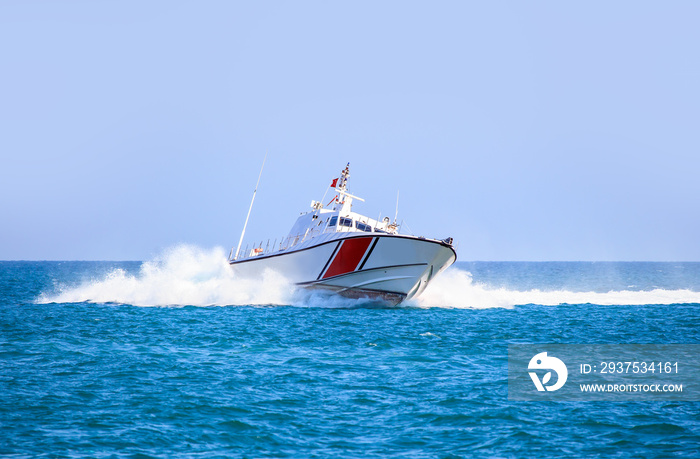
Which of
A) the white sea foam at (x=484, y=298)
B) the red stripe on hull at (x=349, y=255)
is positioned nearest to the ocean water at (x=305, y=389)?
the red stripe on hull at (x=349, y=255)

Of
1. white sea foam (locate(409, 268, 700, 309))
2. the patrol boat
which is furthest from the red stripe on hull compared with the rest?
white sea foam (locate(409, 268, 700, 309))

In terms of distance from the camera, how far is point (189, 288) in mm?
33719

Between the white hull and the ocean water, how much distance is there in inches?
40.9

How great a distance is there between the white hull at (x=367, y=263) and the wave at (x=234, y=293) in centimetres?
78

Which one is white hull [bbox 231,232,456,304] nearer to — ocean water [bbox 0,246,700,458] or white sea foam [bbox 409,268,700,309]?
ocean water [bbox 0,246,700,458]

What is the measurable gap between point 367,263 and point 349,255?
0.84 meters

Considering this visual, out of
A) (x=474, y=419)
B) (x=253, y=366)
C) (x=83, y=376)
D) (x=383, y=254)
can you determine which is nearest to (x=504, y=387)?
(x=474, y=419)

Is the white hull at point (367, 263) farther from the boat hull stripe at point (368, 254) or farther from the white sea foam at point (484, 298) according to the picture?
the white sea foam at point (484, 298)

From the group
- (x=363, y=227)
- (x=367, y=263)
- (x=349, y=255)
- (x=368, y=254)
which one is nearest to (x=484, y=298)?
(x=363, y=227)

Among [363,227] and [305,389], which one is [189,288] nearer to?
[363,227]

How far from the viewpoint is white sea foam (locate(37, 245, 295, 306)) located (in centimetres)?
3088

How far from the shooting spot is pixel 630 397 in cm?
1312

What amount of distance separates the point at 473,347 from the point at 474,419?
736 centimetres

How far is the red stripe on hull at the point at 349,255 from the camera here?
26.7 meters
